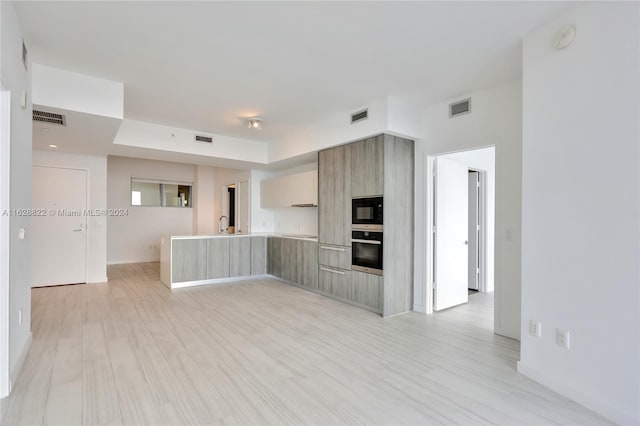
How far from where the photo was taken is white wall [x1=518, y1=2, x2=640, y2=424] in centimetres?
193

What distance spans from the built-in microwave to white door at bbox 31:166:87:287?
4.98 meters

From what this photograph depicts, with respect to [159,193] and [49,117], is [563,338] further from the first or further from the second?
[159,193]

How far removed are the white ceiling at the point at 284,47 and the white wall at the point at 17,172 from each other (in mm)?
265

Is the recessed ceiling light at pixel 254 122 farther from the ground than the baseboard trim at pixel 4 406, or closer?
farther from the ground

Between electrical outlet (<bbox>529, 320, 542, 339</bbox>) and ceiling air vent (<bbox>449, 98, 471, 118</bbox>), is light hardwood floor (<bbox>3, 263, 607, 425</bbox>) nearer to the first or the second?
electrical outlet (<bbox>529, 320, 542, 339</bbox>)

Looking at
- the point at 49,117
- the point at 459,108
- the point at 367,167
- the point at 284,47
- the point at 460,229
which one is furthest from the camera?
the point at 460,229

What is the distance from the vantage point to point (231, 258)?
605cm

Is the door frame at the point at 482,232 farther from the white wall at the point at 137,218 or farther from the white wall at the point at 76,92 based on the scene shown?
the white wall at the point at 137,218

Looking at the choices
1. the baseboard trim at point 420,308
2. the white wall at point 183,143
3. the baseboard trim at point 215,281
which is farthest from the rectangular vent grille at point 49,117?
the baseboard trim at point 420,308

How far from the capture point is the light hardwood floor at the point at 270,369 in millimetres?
2006

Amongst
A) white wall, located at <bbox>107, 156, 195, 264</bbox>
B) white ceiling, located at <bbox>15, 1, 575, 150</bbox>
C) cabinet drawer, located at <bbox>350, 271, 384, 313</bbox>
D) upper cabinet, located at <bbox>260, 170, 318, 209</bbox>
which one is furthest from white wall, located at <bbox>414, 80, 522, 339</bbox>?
white wall, located at <bbox>107, 156, 195, 264</bbox>

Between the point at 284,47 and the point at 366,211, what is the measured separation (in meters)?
2.30

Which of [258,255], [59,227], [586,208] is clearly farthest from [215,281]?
[586,208]

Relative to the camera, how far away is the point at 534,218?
248 centimetres
